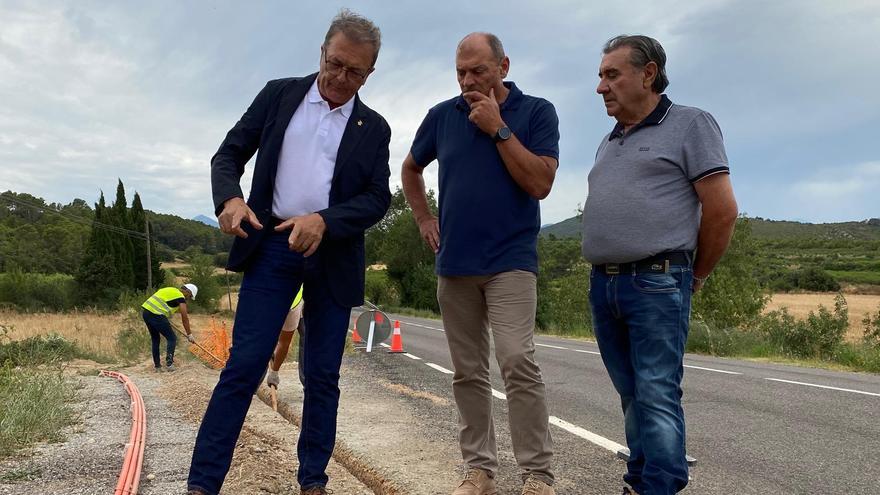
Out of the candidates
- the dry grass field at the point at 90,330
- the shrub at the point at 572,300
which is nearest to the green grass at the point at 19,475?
the dry grass field at the point at 90,330

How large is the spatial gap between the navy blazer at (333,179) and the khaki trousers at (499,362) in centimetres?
52

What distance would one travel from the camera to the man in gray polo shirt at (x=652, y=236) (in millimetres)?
2646

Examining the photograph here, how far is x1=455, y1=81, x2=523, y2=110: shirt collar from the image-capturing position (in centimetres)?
319

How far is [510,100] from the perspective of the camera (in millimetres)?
3191

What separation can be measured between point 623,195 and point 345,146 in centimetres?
120

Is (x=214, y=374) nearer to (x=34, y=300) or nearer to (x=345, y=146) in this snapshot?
(x=345, y=146)

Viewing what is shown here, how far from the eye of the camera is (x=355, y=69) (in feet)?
9.34

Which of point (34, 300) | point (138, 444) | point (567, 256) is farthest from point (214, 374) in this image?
point (34, 300)

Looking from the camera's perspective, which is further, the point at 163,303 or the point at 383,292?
the point at 383,292

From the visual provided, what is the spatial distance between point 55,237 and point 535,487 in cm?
8389

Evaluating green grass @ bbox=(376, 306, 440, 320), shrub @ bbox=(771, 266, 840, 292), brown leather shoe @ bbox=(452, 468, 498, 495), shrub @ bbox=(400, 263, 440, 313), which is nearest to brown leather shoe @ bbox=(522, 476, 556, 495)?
brown leather shoe @ bbox=(452, 468, 498, 495)

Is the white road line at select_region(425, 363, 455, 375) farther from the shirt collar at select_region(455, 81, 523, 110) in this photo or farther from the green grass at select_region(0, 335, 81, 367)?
the shirt collar at select_region(455, 81, 523, 110)

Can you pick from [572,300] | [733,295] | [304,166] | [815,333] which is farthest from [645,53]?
[572,300]

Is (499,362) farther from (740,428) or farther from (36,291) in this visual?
(36,291)
